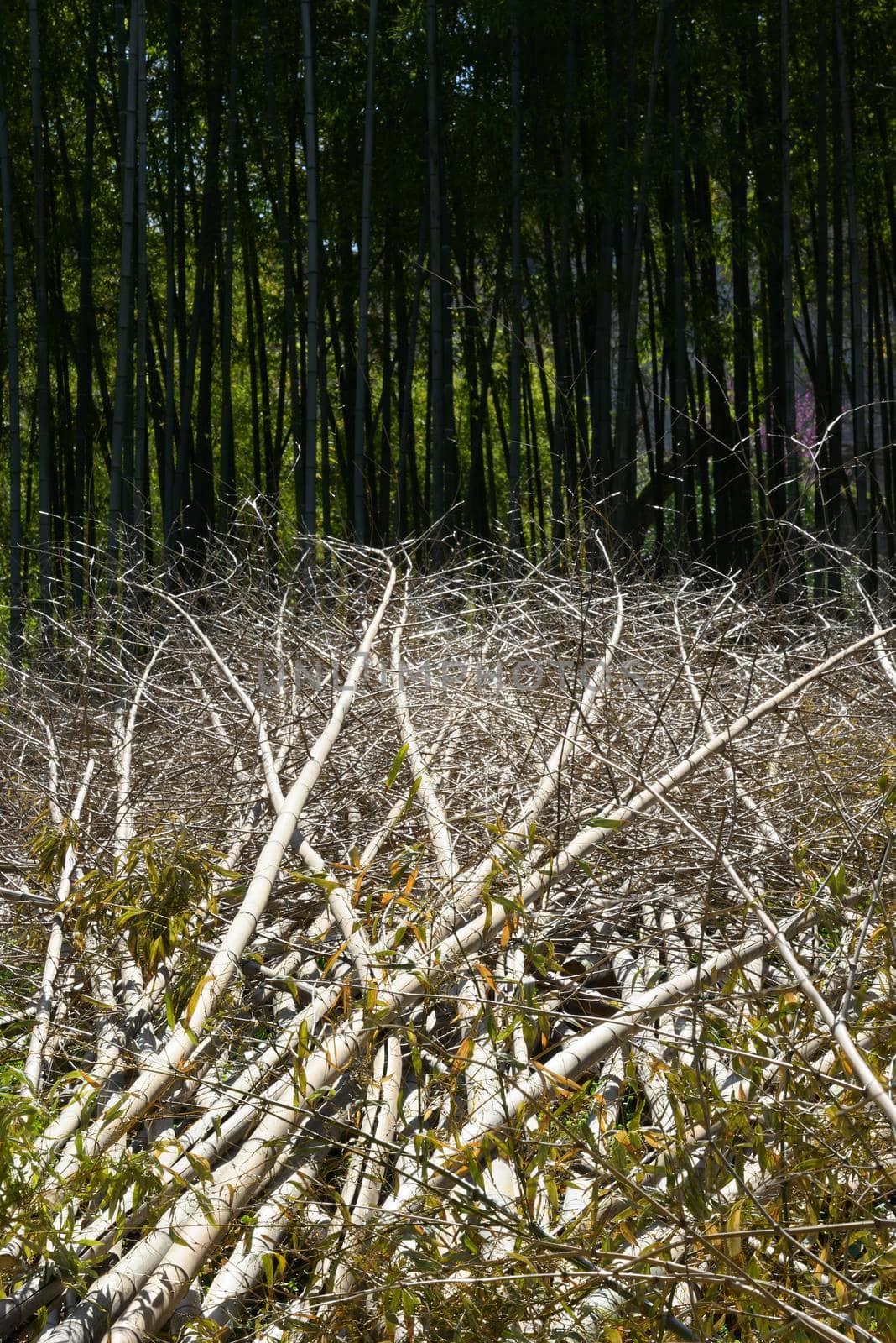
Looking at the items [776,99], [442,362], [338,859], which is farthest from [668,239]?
[338,859]

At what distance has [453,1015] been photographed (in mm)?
2197

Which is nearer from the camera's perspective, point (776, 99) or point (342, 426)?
point (776, 99)

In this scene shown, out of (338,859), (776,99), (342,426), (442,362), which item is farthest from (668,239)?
(338,859)

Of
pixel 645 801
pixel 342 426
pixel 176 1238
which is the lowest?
pixel 176 1238

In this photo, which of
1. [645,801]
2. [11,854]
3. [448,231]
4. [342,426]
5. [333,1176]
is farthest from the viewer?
[342,426]

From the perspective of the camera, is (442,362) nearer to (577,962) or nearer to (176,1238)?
(577,962)

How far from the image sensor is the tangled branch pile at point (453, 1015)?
1.42m

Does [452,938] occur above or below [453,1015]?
above

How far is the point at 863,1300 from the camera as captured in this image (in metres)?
1.31

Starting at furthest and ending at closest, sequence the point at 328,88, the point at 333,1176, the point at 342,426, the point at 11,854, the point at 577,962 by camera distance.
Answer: the point at 342,426 < the point at 328,88 < the point at 11,854 < the point at 577,962 < the point at 333,1176

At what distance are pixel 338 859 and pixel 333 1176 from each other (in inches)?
38.1

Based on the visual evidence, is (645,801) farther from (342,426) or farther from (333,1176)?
(342,426)

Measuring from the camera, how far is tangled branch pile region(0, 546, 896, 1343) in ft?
4.67

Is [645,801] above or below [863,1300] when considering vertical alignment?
above
